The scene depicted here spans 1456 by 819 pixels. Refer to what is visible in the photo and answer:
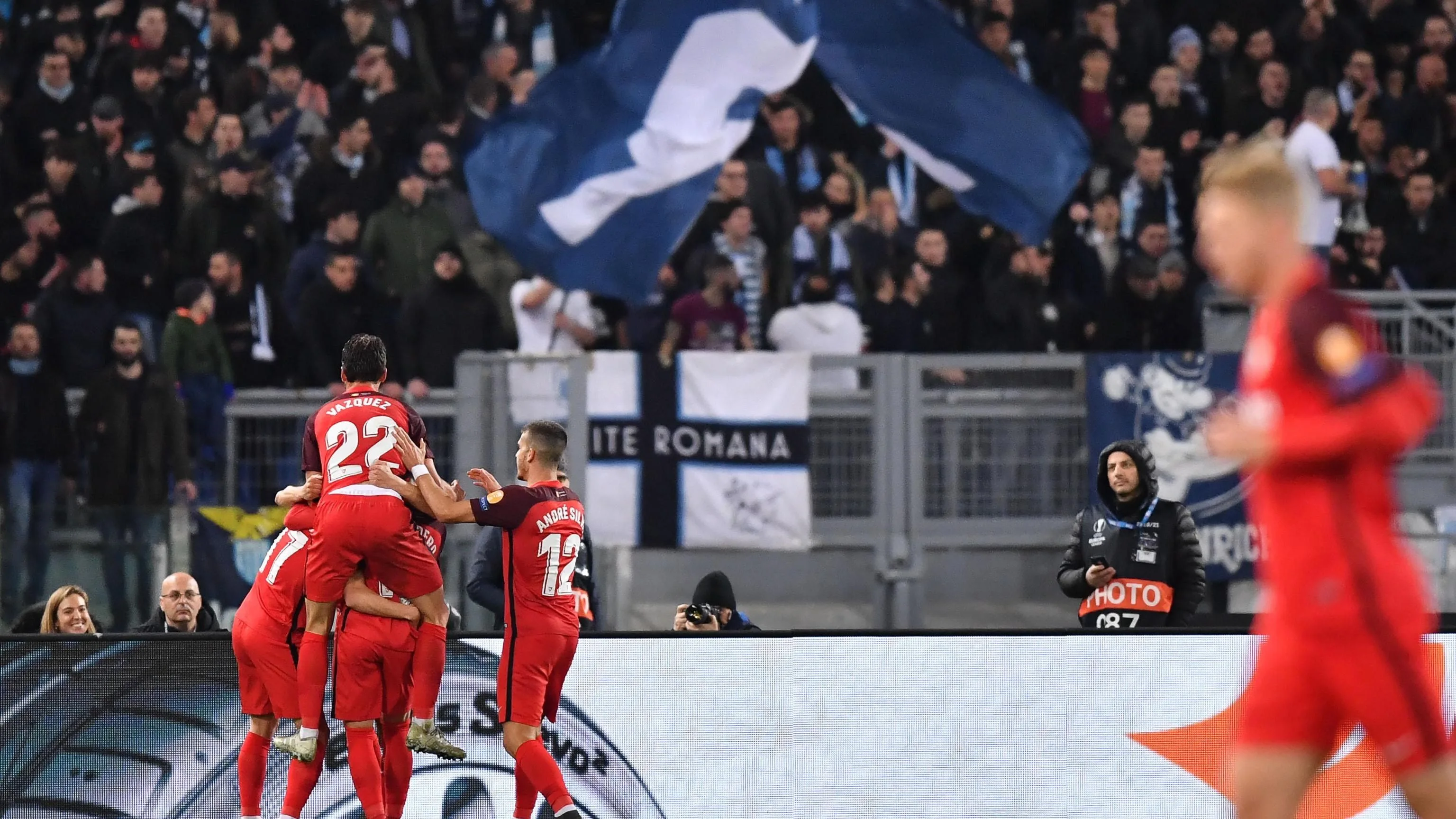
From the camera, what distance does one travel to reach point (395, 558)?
324 inches

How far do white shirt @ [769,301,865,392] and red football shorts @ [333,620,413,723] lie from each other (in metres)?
5.22

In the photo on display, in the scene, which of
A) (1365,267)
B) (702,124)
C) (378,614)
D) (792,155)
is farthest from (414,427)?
(1365,267)

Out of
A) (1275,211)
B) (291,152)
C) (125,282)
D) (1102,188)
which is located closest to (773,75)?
(1102,188)

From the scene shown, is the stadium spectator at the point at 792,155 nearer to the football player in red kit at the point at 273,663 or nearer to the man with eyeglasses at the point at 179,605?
the man with eyeglasses at the point at 179,605

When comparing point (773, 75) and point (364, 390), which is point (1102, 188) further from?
point (364, 390)

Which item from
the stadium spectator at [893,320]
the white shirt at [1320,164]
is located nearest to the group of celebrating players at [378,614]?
the stadium spectator at [893,320]

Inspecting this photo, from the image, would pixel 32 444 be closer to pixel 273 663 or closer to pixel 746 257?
pixel 746 257

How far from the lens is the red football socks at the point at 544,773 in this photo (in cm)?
810

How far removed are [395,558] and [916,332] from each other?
→ 19.0ft

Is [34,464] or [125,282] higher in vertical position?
[125,282]

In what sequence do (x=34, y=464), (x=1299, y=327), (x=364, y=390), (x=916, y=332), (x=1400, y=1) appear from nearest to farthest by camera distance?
(x=1299, y=327)
(x=364, y=390)
(x=34, y=464)
(x=916, y=332)
(x=1400, y=1)

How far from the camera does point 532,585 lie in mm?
8367

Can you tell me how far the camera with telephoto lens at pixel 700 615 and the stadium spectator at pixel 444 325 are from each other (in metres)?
3.74

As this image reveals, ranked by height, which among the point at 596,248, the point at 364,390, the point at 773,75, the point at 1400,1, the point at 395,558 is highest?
the point at 1400,1
